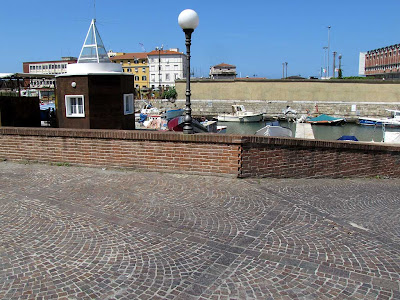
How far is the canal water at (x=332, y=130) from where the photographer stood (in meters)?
41.3

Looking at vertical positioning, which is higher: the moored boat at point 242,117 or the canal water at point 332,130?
the moored boat at point 242,117

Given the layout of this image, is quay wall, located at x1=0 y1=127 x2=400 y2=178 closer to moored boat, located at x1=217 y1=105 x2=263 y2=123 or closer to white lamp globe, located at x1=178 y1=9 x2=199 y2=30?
white lamp globe, located at x1=178 y1=9 x2=199 y2=30

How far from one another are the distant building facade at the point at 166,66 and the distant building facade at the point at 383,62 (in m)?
61.8

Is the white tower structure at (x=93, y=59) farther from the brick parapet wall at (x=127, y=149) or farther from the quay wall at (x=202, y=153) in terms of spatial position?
the quay wall at (x=202, y=153)

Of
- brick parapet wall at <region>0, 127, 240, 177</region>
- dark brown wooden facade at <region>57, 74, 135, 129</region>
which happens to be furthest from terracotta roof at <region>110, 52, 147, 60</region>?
brick parapet wall at <region>0, 127, 240, 177</region>

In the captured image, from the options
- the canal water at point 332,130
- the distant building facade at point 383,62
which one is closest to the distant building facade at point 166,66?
the distant building facade at point 383,62

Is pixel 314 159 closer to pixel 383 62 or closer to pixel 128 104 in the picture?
pixel 128 104

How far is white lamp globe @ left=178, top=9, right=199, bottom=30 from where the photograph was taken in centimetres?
866

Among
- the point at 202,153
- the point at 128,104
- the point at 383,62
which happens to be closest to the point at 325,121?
the point at 128,104

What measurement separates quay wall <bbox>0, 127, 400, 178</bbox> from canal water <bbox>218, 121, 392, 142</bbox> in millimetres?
32150

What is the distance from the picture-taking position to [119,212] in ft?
20.1

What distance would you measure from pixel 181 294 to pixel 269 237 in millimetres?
1854

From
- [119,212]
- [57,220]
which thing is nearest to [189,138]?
[119,212]

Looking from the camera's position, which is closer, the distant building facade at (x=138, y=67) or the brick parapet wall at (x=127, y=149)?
the brick parapet wall at (x=127, y=149)
